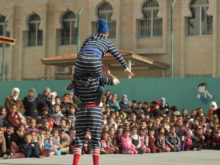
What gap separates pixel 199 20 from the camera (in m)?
31.7

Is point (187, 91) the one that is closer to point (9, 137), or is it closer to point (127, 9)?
point (9, 137)

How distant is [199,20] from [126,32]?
525 centimetres

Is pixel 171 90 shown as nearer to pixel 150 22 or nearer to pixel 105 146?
pixel 105 146

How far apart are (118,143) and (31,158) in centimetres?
356

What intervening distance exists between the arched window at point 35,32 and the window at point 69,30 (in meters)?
2.03

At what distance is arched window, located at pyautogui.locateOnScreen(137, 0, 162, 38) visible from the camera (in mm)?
32772

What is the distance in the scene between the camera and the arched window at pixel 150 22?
3277 centimetres

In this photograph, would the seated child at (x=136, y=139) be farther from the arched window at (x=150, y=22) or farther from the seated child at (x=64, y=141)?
the arched window at (x=150, y=22)

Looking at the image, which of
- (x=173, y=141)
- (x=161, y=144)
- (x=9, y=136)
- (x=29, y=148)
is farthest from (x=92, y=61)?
(x=173, y=141)

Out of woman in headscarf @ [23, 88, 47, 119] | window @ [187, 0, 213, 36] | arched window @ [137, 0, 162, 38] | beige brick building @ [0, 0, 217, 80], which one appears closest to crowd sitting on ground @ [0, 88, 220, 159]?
woman in headscarf @ [23, 88, 47, 119]

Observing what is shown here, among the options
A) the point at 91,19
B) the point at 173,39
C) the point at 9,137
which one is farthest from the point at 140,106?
the point at 91,19

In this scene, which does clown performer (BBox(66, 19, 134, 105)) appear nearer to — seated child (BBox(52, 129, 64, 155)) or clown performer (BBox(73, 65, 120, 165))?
clown performer (BBox(73, 65, 120, 165))

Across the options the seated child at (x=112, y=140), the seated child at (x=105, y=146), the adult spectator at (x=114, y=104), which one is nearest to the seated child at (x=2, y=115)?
the seated child at (x=105, y=146)

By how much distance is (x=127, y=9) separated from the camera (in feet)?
110
